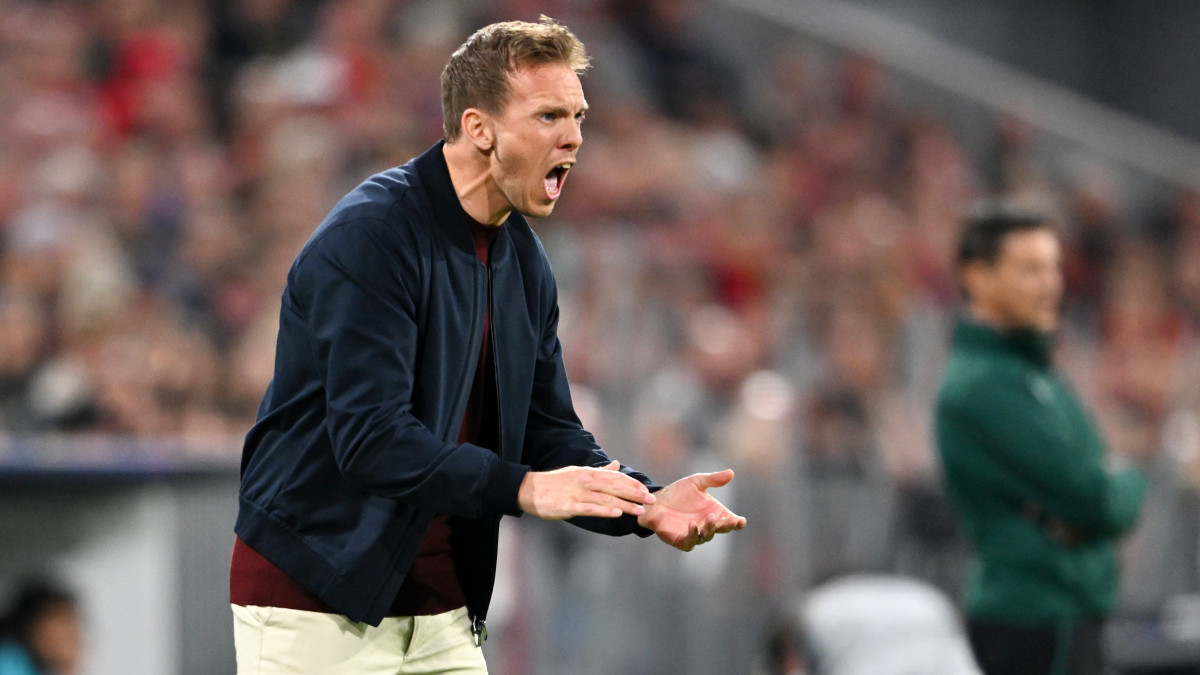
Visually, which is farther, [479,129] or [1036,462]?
[1036,462]

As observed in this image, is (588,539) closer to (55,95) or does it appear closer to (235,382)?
(235,382)

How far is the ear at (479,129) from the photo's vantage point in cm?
289

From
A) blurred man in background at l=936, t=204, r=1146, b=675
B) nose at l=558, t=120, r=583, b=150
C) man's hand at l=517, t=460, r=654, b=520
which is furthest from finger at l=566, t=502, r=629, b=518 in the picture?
blurred man in background at l=936, t=204, r=1146, b=675

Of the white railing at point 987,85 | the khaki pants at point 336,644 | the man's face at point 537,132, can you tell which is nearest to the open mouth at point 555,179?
the man's face at point 537,132

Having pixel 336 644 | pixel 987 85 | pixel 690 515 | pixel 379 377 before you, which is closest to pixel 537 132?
pixel 379 377

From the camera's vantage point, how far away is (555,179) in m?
2.92

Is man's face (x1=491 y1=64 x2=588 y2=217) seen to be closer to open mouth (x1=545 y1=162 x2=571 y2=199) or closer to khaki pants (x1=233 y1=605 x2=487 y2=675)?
open mouth (x1=545 y1=162 x2=571 y2=199)

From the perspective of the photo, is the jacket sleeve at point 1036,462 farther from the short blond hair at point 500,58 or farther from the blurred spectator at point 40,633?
the blurred spectator at point 40,633

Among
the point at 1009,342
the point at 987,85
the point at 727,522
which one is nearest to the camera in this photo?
the point at 727,522

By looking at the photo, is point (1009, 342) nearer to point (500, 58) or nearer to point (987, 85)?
point (500, 58)

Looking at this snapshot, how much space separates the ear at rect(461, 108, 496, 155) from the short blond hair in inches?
0.5

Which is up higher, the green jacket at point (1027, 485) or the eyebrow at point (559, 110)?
the eyebrow at point (559, 110)

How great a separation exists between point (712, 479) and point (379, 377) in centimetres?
60

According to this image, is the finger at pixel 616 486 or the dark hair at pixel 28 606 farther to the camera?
the dark hair at pixel 28 606
